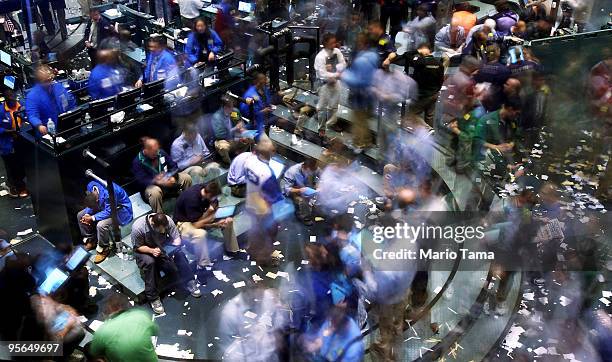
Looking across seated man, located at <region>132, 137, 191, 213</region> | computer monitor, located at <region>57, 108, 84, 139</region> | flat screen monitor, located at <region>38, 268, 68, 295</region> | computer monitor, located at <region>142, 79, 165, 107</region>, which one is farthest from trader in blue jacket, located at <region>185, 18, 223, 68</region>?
flat screen monitor, located at <region>38, 268, 68, 295</region>

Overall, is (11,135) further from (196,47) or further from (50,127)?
(196,47)

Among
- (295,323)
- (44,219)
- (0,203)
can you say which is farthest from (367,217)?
(0,203)

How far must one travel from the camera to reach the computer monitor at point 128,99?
8898 mm

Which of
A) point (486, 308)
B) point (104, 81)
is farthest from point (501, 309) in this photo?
point (104, 81)

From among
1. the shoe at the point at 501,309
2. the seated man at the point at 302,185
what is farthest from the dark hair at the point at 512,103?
the shoe at the point at 501,309

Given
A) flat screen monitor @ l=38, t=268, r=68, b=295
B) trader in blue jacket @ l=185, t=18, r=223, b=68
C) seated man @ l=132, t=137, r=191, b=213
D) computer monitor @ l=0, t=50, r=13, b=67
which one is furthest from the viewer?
trader in blue jacket @ l=185, t=18, r=223, b=68

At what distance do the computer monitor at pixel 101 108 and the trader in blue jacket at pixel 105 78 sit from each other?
1284mm

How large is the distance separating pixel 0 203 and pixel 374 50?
592cm

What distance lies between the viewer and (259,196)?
812 centimetres

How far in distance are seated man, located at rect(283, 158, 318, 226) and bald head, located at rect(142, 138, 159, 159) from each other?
179 centimetres

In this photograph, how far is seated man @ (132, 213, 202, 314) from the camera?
7488 millimetres

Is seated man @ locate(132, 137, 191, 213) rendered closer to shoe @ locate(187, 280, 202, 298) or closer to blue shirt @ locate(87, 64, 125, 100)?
shoe @ locate(187, 280, 202, 298)

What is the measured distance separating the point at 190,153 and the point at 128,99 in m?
1.11

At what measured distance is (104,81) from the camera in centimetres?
995
